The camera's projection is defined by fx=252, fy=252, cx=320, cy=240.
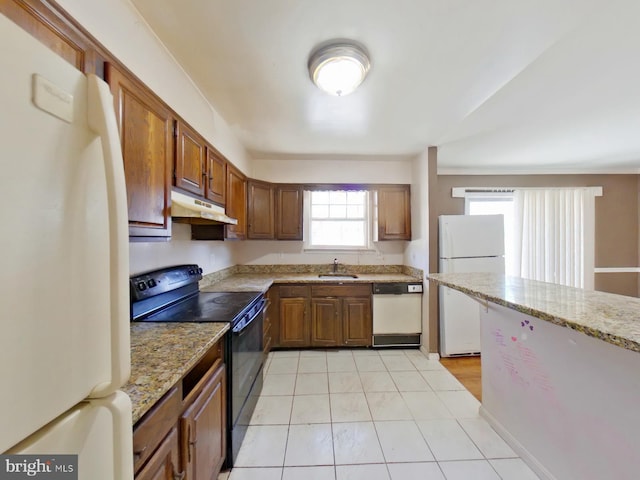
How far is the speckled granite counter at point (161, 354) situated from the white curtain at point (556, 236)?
4329 millimetres

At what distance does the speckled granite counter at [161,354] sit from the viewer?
31.4 inches

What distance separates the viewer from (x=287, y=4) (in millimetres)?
1221

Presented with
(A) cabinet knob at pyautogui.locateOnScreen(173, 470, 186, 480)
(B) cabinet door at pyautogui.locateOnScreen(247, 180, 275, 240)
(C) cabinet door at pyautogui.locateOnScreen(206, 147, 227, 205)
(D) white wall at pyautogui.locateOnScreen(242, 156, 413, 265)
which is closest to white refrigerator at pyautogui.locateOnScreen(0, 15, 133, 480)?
(A) cabinet knob at pyautogui.locateOnScreen(173, 470, 186, 480)

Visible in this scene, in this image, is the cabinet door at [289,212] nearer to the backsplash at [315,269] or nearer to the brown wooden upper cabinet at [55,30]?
the backsplash at [315,269]

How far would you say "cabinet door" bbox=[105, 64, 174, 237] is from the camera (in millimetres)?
1115

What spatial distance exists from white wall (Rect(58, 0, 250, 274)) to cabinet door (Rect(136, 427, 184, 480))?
102 cm

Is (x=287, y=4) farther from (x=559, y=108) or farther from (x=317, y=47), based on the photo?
(x=559, y=108)

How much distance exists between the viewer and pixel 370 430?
1.85 meters

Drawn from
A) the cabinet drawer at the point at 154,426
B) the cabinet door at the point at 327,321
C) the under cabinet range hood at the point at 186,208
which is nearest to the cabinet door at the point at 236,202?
the under cabinet range hood at the point at 186,208

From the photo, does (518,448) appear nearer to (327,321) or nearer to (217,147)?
(327,321)

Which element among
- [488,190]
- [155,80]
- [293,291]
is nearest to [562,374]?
[293,291]

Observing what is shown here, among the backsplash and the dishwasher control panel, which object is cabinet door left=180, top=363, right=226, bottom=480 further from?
the backsplash

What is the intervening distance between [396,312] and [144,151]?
294 cm

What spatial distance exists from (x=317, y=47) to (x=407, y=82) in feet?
2.35
